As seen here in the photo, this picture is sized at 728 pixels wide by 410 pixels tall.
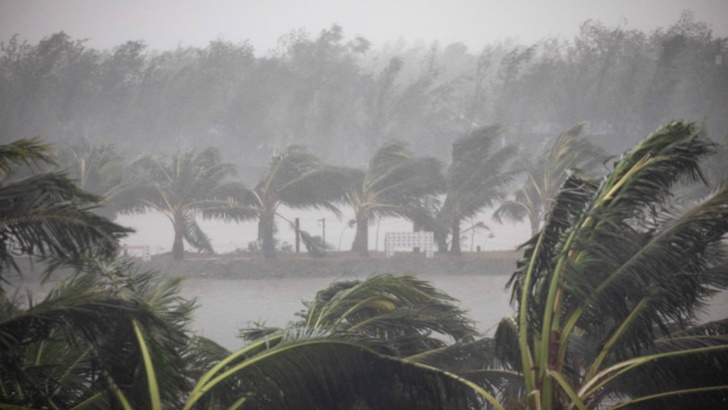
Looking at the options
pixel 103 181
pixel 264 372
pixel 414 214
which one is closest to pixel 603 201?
pixel 264 372

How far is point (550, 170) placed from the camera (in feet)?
39.6

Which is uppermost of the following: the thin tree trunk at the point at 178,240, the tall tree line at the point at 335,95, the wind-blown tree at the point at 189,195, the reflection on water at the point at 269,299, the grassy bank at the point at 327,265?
the tall tree line at the point at 335,95

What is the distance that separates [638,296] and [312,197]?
866 centimetres

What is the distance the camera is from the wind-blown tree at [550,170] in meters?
11.8

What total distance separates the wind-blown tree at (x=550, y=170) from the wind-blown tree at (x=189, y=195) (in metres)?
4.87

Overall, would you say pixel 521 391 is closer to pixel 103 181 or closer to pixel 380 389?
pixel 380 389

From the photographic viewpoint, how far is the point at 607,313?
3789mm

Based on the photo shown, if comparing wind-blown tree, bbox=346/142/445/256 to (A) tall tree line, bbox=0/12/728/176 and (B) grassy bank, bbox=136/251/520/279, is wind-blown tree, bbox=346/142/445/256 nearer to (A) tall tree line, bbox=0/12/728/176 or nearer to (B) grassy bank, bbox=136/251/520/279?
(B) grassy bank, bbox=136/251/520/279

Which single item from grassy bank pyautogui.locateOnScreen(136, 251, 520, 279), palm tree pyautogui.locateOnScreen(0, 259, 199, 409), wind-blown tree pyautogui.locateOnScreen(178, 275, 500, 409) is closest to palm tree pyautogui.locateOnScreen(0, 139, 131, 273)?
palm tree pyautogui.locateOnScreen(0, 259, 199, 409)

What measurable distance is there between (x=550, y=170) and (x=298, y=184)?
167 inches

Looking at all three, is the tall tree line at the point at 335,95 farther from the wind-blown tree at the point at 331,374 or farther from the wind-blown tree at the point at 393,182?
the wind-blown tree at the point at 331,374

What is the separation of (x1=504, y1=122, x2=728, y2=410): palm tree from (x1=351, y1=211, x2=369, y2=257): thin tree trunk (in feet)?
28.5

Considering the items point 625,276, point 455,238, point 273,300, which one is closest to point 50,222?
point 625,276

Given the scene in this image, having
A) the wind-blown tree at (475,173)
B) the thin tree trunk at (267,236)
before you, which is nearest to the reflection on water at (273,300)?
the thin tree trunk at (267,236)
